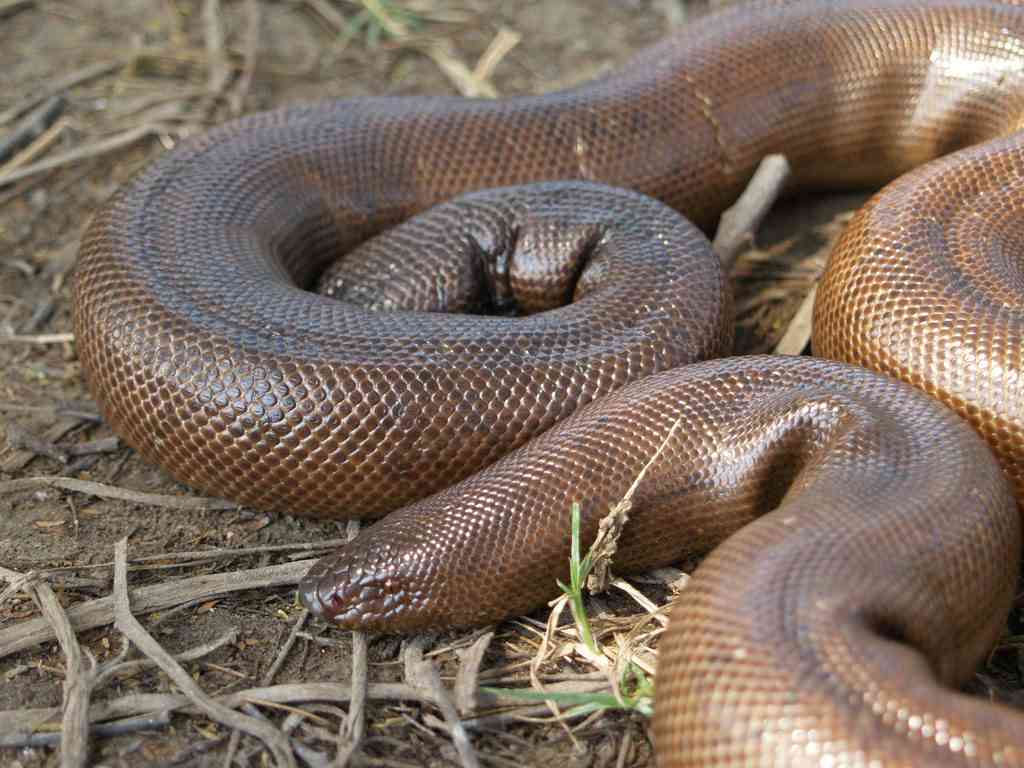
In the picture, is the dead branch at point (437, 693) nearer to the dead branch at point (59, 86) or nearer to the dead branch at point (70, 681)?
the dead branch at point (70, 681)

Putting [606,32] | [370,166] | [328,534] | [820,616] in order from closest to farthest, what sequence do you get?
[820,616] → [328,534] → [370,166] → [606,32]

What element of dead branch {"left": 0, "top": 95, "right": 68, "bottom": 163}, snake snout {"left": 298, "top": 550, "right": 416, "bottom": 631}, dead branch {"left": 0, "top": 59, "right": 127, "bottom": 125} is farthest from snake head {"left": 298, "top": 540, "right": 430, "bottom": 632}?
dead branch {"left": 0, "top": 59, "right": 127, "bottom": 125}

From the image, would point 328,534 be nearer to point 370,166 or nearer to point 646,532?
point 646,532

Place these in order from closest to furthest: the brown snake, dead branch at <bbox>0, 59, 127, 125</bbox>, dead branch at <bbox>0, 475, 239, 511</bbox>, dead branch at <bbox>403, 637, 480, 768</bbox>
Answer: the brown snake → dead branch at <bbox>403, 637, 480, 768</bbox> → dead branch at <bbox>0, 475, 239, 511</bbox> → dead branch at <bbox>0, 59, 127, 125</bbox>

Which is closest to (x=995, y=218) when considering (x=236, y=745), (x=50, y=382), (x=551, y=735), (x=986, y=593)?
(x=986, y=593)

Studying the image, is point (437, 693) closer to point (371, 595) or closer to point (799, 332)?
point (371, 595)

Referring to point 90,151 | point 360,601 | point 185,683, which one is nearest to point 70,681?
point 185,683

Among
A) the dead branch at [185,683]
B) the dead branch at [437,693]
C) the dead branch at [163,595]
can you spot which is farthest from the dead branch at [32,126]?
the dead branch at [437,693]

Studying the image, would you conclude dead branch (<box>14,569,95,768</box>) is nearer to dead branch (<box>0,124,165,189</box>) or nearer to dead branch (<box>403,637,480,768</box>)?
dead branch (<box>403,637,480,768</box>)

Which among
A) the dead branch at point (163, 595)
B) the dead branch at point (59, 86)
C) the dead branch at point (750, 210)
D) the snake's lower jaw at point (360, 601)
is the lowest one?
the dead branch at point (163, 595)
